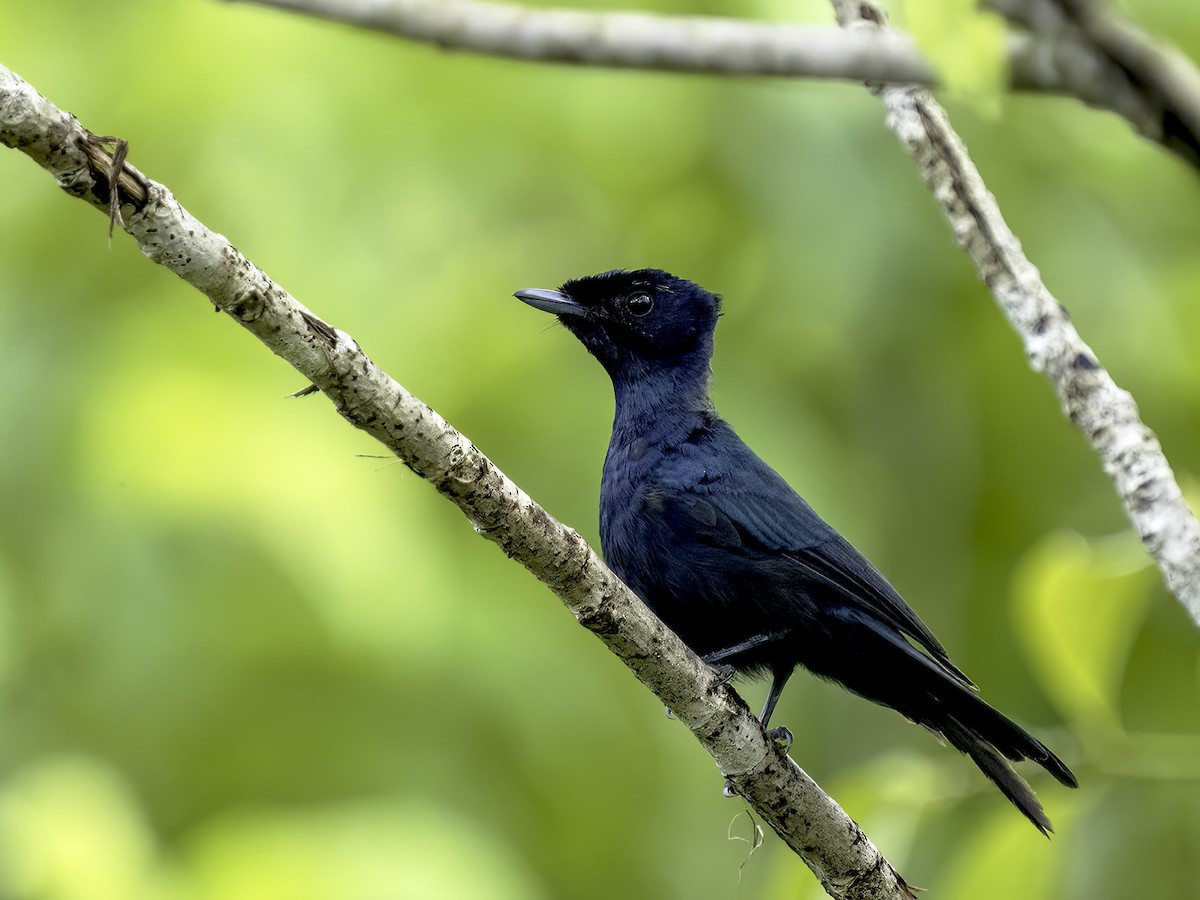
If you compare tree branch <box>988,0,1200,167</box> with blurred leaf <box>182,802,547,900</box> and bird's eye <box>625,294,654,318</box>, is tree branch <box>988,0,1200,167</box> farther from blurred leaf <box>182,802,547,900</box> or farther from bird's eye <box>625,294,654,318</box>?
blurred leaf <box>182,802,547,900</box>

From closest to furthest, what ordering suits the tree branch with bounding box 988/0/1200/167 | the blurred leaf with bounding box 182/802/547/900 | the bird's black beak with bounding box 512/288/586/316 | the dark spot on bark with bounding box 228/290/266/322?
the tree branch with bounding box 988/0/1200/167
the dark spot on bark with bounding box 228/290/266/322
the blurred leaf with bounding box 182/802/547/900
the bird's black beak with bounding box 512/288/586/316

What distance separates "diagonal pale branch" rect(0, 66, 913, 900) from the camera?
197cm

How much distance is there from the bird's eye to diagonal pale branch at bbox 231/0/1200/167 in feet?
9.32

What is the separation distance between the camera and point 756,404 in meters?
5.59

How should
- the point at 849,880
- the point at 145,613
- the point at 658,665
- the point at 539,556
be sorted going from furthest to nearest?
the point at 145,613 → the point at 849,880 → the point at 658,665 → the point at 539,556

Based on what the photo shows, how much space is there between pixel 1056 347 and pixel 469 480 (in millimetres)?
1165

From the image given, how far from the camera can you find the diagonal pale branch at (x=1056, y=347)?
2291 mm

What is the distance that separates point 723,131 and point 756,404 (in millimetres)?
1210

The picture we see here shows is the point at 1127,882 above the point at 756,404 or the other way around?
the other way around

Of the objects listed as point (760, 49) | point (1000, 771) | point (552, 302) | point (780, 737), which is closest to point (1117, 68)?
point (760, 49)

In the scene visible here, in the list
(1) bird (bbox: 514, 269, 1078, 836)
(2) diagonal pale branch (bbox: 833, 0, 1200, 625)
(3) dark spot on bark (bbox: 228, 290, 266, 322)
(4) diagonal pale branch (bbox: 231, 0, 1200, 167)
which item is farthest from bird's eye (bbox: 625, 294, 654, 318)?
(4) diagonal pale branch (bbox: 231, 0, 1200, 167)

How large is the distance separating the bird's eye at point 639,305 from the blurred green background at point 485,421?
2.92ft

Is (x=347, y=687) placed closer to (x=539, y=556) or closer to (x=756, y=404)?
(x=756, y=404)

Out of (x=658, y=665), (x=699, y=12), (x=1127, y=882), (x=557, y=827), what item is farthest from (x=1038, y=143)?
(x=658, y=665)
